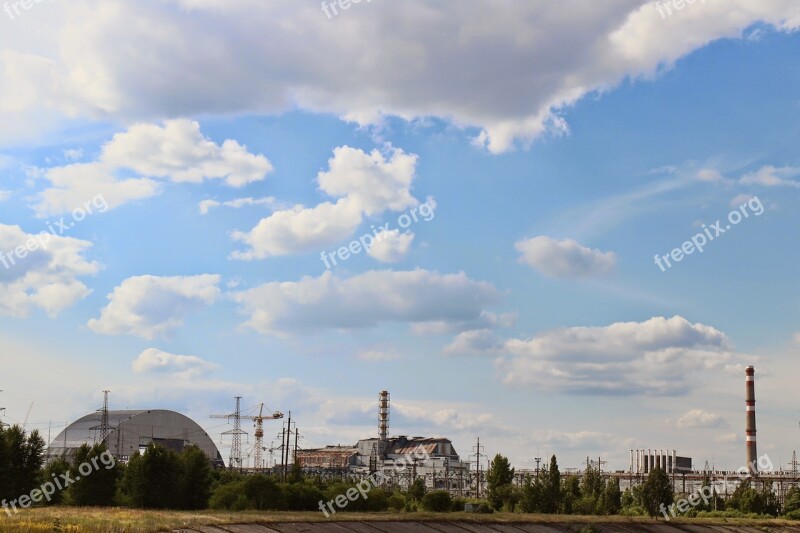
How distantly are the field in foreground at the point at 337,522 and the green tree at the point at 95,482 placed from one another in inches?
291

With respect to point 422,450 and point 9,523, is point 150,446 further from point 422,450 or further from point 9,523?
point 422,450

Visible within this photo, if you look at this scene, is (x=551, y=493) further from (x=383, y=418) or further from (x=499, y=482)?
(x=383, y=418)

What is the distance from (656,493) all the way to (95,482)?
150 feet

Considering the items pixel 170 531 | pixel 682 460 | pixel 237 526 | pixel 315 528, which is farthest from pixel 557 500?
pixel 682 460

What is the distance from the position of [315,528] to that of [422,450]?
469ft

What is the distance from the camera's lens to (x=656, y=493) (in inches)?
2793

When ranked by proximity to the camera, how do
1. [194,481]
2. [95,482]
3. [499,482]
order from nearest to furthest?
1. [194,481]
2. [95,482]
3. [499,482]

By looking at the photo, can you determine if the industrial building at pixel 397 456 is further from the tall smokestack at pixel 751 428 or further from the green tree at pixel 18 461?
the green tree at pixel 18 461

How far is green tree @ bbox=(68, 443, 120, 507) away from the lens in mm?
53062

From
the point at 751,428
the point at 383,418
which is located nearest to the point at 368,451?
the point at 383,418

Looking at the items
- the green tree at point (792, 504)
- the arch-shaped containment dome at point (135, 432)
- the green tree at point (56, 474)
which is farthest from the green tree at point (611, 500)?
the arch-shaped containment dome at point (135, 432)

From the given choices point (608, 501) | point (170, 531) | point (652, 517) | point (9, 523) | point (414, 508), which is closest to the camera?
point (9, 523)

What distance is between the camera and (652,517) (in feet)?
231

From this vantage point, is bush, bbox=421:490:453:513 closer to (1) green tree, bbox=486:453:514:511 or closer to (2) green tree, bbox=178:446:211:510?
(1) green tree, bbox=486:453:514:511
